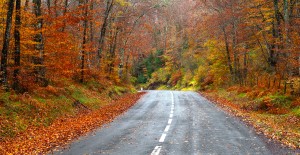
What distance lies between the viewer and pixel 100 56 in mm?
29797

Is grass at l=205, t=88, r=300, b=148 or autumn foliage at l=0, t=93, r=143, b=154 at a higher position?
grass at l=205, t=88, r=300, b=148

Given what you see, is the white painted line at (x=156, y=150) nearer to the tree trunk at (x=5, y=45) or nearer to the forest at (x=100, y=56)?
the forest at (x=100, y=56)

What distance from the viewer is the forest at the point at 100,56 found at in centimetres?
1448

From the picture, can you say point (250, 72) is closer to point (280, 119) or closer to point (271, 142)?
point (280, 119)

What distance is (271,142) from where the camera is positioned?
9500 millimetres

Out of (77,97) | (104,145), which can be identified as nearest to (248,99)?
(77,97)

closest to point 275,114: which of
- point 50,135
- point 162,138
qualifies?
point 162,138

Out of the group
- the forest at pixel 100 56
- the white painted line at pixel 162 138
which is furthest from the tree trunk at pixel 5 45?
the white painted line at pixel 162 138

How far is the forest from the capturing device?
14.5 m

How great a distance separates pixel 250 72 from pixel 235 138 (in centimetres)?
2134

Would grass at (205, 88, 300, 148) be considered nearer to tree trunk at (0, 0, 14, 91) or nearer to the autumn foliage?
the autumn foliage

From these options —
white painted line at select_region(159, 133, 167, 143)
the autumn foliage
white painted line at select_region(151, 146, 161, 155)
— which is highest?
white painted line at select_region(151, 146, 161, 155)

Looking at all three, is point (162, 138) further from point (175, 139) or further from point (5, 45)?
point (5, 45)

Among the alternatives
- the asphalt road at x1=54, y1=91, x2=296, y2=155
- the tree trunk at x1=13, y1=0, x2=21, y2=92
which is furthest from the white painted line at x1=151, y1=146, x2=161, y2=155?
the tree trunk at x1=13, y1=0, x2=21, y2=92
